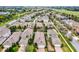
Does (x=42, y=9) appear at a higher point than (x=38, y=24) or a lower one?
higher
